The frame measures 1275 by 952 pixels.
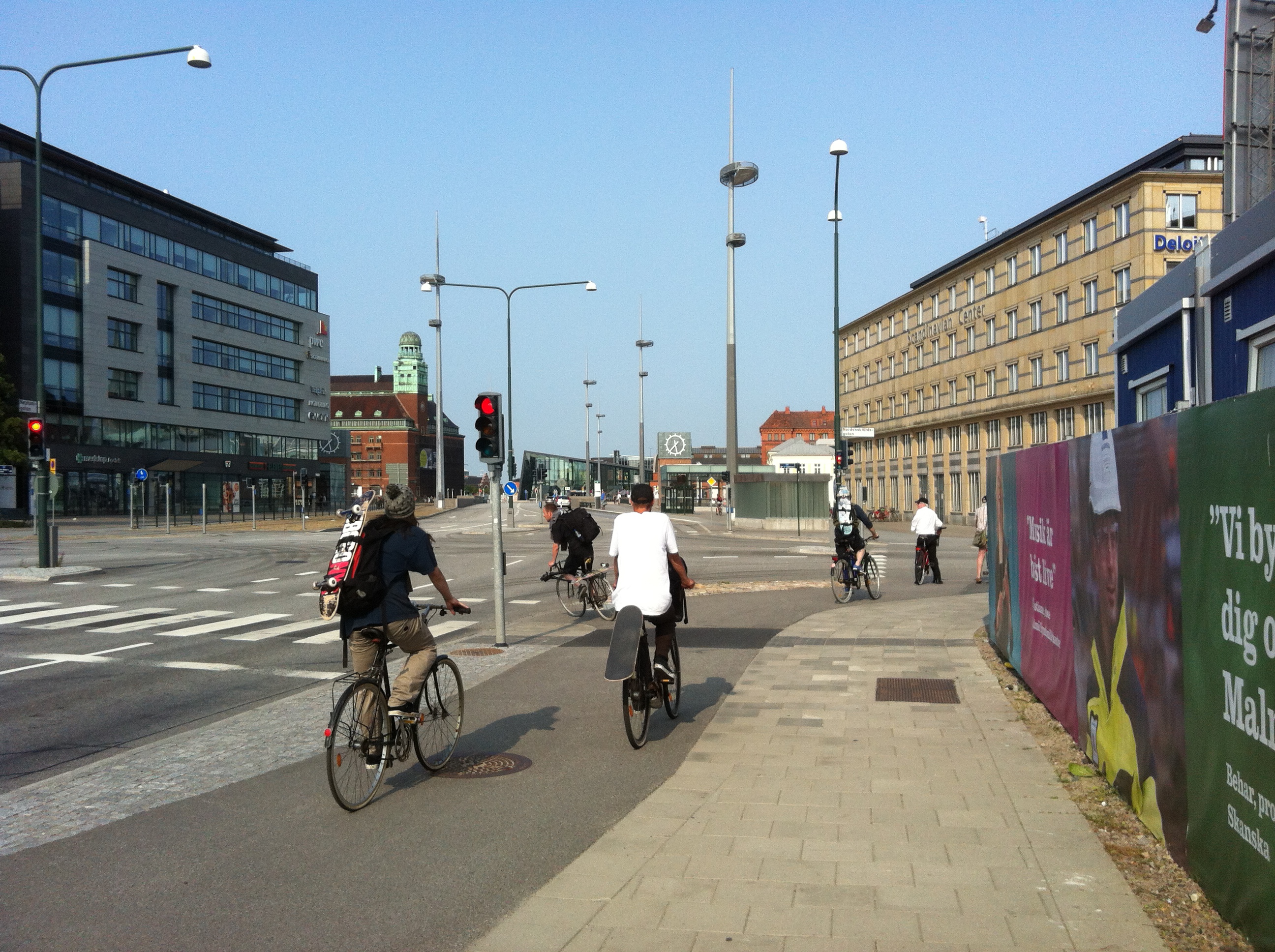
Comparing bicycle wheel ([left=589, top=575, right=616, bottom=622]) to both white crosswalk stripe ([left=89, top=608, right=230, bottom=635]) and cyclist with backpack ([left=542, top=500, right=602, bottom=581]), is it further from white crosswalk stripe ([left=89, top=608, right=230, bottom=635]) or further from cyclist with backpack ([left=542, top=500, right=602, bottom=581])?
white crosswalk stripe ([left=89, top=608, right=230, bottom=635])

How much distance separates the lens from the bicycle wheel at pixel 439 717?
670 centimetres

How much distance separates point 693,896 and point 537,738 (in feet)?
11.4

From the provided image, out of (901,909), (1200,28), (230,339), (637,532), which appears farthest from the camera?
(230,339)

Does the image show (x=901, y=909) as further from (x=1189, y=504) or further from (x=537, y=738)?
(x=537, y=738)

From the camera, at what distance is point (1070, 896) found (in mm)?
4398

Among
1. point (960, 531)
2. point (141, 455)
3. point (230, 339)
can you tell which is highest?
point (230, 339)

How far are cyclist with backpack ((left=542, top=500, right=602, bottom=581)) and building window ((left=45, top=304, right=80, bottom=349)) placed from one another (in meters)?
55.5

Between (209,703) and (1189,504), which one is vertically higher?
(1189,504)

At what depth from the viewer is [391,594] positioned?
6188mm

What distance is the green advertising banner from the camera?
11.8ft

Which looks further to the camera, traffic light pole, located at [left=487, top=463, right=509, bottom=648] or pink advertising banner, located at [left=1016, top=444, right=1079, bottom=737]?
traffic light pole, located at [left=487, top=463, right=509, bottom=648]

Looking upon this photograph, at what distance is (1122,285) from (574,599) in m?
38.4

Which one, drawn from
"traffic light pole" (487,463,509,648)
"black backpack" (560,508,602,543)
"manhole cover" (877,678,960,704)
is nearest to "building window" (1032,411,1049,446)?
"black backpack" (560,508,602,543)

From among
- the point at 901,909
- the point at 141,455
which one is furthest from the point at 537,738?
the point at 141,455
